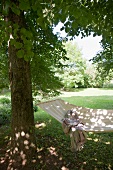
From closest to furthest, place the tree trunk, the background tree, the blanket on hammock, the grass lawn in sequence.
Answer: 1. the tree trunk
2. the grass lawn
3. the blanket on hammock
4. the background tree

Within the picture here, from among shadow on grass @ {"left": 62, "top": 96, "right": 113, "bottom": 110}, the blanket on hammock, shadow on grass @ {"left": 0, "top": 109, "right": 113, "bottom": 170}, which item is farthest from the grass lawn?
shadow on grass @ {"left": 62, "top": 96, "right": 113, "bottom": 110}

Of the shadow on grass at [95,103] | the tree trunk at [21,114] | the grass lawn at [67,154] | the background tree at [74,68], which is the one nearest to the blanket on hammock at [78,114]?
the grass lawn at [67,154]

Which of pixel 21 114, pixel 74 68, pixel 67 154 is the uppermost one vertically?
pixel 74 68

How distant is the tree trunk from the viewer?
→ 1883 mm

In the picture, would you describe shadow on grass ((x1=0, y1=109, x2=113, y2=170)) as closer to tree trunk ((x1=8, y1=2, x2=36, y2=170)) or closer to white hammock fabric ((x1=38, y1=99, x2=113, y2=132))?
tree trunk ((x1=8, y1=2, x2=36, y2=170))

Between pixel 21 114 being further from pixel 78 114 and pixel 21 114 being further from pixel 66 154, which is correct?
pixel 78 114

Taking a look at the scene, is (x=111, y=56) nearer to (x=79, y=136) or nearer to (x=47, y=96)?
(x=47, y=96)

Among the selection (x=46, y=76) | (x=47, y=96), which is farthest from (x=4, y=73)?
(x=47, y=96)

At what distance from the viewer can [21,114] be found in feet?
6.30

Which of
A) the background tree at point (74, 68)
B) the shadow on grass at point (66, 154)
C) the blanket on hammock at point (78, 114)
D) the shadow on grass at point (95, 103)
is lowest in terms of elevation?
the shadow on grass at point (66, 154)

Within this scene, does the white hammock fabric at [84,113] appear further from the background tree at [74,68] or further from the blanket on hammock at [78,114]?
the background tree at [74,68]

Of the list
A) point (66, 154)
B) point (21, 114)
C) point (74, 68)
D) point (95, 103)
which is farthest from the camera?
point (74, 68)

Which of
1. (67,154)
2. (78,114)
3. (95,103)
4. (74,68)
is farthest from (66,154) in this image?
(74,68)

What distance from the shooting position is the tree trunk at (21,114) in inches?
74.1
